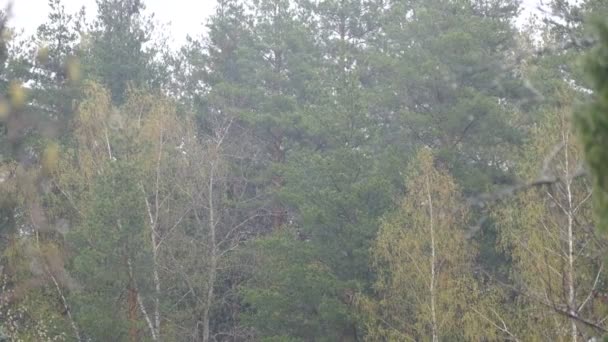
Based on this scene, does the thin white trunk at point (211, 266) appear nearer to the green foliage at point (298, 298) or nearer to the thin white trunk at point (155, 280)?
the thin white trunk at point (155, 280)

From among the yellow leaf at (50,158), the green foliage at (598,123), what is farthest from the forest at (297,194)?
the green foliage at (598,123)

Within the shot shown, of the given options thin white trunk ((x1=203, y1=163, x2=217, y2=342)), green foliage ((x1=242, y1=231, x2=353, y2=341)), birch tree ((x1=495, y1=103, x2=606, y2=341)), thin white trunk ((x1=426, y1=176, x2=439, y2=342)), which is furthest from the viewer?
thin white trunk ((x1=203, y1=163, x2=217, y2=342))

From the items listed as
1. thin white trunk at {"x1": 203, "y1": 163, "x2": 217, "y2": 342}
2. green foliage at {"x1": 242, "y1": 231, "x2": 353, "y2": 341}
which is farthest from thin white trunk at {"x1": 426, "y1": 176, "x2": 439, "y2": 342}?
thin white trunk at {"x1": 203, "y1": 163, "x2": 217, "y2": 342}

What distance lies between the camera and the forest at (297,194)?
16.4 meters

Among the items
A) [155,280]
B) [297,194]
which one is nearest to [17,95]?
[155,280]

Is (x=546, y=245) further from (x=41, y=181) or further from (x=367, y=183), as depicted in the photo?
(x=41, y=181)

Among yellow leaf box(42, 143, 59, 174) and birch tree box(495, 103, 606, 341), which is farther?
yellow leaf box(42, 143, 59, 174)

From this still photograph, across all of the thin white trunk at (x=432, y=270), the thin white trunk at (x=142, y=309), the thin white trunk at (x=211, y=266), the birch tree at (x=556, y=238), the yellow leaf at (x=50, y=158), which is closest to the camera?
the birch tree at (x=556, y=238)

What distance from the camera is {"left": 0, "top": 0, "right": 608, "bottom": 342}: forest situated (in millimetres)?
16406

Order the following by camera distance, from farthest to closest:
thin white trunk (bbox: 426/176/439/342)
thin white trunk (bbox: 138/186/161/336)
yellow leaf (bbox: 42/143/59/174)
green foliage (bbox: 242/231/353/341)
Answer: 1. yellow leaf (bbox: 42/143/59/174)
2. thin white trunk (bbox: 138/186/161/336)
3. green foliage (bbox: 242/231/353/341)
4. thin white trunk (bbox: 426/176/439/342)

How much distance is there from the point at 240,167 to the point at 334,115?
613cm

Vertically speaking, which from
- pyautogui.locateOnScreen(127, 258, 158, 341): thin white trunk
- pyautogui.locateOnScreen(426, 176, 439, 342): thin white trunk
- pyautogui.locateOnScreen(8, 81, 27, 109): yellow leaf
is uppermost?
pyautogui.locateOnScreen(8, 81, 27, 109): yellow leaf

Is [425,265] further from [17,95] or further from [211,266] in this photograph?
[17,95]

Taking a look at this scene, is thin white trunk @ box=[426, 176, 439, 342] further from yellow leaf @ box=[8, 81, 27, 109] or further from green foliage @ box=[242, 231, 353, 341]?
yellow leaf @ box=[8, 81, 27, 109]
